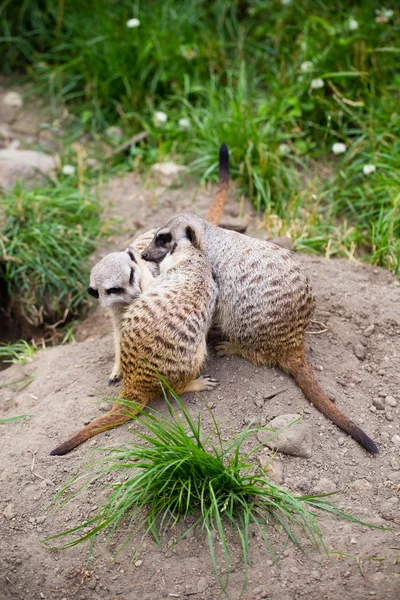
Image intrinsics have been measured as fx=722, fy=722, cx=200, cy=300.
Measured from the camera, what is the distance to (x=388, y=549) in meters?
2.32

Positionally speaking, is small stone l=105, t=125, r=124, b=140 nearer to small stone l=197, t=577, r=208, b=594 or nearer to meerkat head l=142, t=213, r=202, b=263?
meerkat head l=142, t=213, r=202, b=263

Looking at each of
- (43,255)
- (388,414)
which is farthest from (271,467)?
(43,255)

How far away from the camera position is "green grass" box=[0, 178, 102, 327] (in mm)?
3996

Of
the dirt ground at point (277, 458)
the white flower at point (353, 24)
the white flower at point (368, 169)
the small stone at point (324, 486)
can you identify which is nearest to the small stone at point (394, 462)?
the dirt ground at point (277, 458)

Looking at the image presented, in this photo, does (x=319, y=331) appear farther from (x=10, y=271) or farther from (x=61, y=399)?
(x=10, y=271)

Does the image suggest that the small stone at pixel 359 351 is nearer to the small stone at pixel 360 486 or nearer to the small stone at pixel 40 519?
the small stone at pixel 360 486

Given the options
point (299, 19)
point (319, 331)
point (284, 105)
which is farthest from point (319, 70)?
point (319, 331)

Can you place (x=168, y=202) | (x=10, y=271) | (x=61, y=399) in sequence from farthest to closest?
1. (x=168, y=202)
2. (x=10, y=271)
3. (x=61, y=399)

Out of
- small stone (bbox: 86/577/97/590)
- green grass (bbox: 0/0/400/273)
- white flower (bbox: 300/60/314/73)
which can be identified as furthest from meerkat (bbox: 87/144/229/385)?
white flower (bbox: 300/60/314/73)

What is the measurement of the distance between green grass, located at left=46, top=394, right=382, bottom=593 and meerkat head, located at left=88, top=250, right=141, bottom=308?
751mm

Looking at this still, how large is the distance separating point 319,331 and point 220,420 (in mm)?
734

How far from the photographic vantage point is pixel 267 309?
2959mm

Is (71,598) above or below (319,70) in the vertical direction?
below

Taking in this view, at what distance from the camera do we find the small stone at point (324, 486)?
8.47 feet
